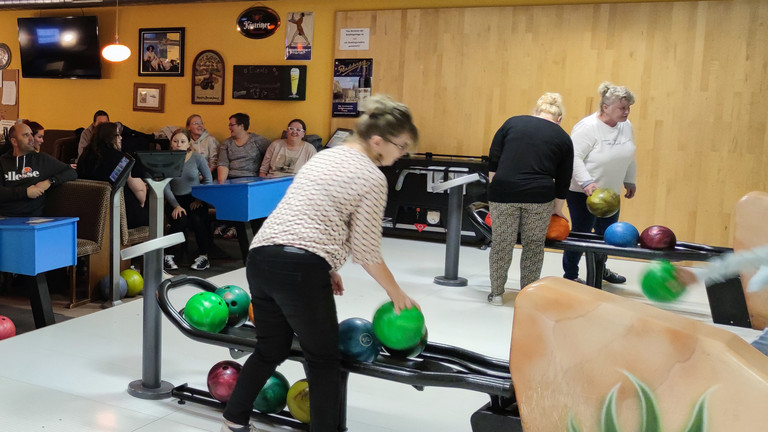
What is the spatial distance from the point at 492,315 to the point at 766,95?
4059 mm

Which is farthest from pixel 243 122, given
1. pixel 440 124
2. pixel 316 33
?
pixel 440 124

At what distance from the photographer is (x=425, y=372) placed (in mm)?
2770

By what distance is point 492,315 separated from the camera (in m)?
5.06

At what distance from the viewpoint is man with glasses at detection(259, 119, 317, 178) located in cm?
828

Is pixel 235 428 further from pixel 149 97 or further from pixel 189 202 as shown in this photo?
pixel 149 97

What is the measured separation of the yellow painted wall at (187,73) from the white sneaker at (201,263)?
3203mm

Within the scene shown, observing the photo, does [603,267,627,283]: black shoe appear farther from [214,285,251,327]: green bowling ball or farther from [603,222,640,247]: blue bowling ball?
[214,285,251,327]: green bowling ball

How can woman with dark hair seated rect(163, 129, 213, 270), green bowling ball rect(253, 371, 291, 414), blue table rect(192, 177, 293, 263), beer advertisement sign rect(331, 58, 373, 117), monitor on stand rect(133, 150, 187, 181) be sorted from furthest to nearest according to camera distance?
beer advertisement sign rect(331, 58, 373, 117) < woman with dark hair seated rect(163, 129, 213, 270) < blue table rect(192, 177, 293, 263) < monitor on stand rect(133, 150, 187, 181) < green bowling ball rect(253, 371, 291, 414)

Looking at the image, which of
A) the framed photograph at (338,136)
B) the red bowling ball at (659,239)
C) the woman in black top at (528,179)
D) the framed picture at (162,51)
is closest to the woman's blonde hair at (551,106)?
the woman in black top at (528,179)

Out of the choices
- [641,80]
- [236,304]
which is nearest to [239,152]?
[641,80]

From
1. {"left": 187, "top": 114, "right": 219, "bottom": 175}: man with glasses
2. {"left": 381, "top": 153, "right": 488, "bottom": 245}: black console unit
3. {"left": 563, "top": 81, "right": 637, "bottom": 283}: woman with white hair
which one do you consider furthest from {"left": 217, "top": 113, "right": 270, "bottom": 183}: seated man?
{"left": 563, "top": 81, "right": 637, "bottom": 283}: woman with white hair

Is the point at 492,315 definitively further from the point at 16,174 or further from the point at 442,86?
the point at 442,86

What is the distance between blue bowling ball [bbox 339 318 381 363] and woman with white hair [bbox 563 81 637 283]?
3.05m

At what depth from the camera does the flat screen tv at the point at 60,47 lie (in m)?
10.7
